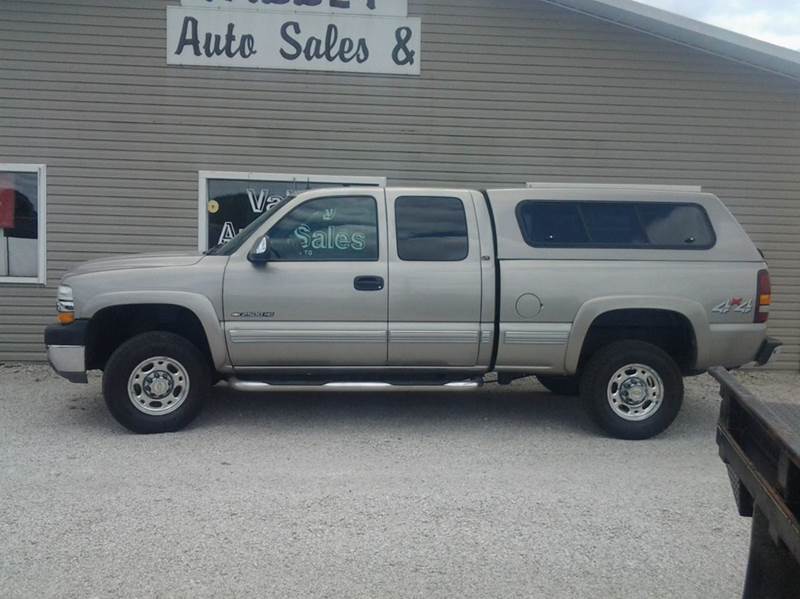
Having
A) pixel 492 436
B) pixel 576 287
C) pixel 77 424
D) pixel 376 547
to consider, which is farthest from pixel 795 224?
pixel 77 424

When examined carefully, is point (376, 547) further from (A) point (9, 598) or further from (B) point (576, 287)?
(B) point (576, 287)

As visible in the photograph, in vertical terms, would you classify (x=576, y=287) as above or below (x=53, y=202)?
below

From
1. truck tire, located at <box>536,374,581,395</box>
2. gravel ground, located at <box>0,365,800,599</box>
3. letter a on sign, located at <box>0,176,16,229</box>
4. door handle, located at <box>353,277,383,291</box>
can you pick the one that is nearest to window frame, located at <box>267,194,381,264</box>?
door handle, located at <box>353,277,383,291</box>

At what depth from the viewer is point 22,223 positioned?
9.64 m

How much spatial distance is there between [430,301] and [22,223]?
5594 mm

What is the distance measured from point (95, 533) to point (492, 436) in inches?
133

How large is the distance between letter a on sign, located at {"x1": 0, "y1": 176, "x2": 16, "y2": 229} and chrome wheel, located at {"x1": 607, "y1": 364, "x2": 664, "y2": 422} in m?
→ 7.09

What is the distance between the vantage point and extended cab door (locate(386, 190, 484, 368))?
671 cm

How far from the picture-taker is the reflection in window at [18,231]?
31.4 ft

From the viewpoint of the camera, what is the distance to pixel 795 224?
9.95 meters

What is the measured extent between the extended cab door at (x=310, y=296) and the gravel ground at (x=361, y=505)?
0.75m

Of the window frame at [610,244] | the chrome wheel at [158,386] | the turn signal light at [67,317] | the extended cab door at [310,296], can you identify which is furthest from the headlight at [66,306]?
the window frame at [610,244]

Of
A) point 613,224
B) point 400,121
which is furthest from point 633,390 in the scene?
point 400,121

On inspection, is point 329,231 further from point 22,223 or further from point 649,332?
point 22,223
